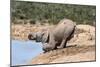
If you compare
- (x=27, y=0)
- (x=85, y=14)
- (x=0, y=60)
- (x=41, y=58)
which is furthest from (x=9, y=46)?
(x=85, y=14)

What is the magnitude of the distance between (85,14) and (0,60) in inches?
50.5

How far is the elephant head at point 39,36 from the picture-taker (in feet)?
8.27

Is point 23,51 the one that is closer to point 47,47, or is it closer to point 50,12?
point 47,47

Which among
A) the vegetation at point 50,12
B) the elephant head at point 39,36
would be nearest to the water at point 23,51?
the elephant head at point 39,36

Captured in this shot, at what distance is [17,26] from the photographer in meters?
2.45

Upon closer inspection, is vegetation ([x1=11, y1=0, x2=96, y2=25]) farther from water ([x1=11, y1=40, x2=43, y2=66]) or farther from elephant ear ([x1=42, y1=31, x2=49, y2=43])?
water ([x1=11, y1=40, x2=43, y2=66])

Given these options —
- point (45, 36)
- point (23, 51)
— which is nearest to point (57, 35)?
point (45, 36)

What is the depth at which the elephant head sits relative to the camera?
2520 millimetres

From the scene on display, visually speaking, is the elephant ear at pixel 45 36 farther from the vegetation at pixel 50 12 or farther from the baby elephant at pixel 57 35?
the vegetation at pixel 50 12

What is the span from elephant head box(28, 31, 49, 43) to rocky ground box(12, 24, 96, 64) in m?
0.05

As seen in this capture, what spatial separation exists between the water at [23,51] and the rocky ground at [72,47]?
0.19 feet

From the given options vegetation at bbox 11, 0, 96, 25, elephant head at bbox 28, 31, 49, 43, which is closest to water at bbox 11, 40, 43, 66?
elephant head at bbox 28, 31, 49, 43

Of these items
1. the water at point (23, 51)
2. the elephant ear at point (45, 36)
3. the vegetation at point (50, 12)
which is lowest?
the water at point (23, 51)
